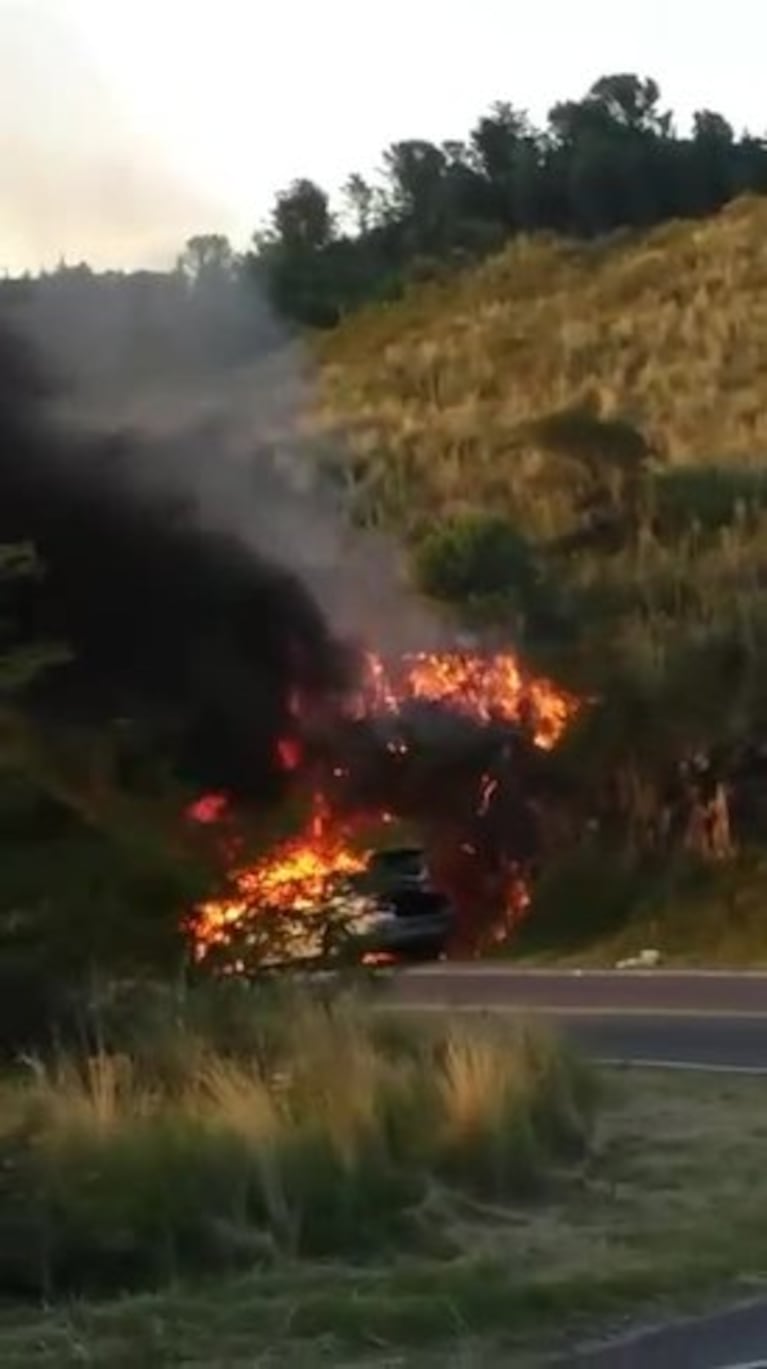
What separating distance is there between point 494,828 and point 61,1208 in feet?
71.5

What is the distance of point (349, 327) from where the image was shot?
2822 inches

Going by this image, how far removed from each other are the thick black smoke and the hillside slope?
2437cm

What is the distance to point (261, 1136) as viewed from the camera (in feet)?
45.1

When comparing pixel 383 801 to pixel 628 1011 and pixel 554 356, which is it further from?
pixel 554 356

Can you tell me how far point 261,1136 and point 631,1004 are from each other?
1290 cm

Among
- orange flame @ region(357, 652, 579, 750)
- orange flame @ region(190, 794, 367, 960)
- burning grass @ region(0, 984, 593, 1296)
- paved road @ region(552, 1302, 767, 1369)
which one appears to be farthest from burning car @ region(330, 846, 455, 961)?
paved road @ region(552, 1302, 767, 1369)

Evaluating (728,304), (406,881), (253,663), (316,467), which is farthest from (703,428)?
(253,663)

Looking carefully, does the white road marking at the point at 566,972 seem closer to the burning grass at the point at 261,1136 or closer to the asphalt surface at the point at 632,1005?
the asphalt surface at the point at 632,1005

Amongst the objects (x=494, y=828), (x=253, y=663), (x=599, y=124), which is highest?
(x=599, y=124)

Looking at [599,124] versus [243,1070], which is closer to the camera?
[243,1070]

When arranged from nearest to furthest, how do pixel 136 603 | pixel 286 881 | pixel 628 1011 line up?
1. pixel 286 881
2. pixel 136 603
3. pixel 628 1011

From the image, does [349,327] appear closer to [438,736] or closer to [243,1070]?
[438,736]

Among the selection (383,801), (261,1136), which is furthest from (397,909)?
(261,1136)

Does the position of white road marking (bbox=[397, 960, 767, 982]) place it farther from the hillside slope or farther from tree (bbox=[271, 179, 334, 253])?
tree (bbox=[271, 179, 334, 253])
